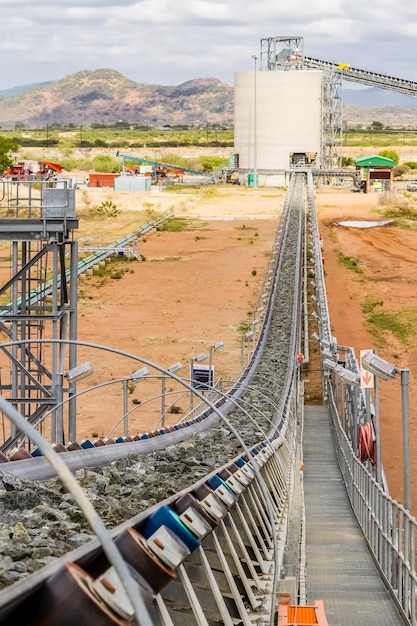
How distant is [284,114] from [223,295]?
236 feet

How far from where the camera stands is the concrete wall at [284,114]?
122 metres

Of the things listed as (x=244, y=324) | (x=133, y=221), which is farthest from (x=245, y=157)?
(x=244, y=324)

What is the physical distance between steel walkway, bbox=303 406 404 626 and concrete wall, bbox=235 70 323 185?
96.6 metres

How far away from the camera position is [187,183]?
134625 mm

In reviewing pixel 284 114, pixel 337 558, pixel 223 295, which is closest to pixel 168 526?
pixel 337 558

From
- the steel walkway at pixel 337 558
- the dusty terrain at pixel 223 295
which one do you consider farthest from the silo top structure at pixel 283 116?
the steel walkway at pixel 337 558

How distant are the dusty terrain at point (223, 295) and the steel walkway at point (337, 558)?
5.19 ft

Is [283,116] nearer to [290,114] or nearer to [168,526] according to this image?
[290,114]

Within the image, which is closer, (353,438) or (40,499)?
(40,499)

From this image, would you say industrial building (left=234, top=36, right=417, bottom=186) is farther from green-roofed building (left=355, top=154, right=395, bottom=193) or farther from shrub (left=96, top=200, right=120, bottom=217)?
shrub (left=96, top=200, right=120, bottom=217)

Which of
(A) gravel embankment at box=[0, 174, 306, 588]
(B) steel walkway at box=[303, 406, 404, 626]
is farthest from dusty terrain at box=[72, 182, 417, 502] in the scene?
(A) gravel embankment at box=[0, 174, 306, 588]

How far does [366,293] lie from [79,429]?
3470 cm

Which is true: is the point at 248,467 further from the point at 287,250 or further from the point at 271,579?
the point at 287,250

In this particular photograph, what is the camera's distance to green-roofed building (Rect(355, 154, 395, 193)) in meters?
117
